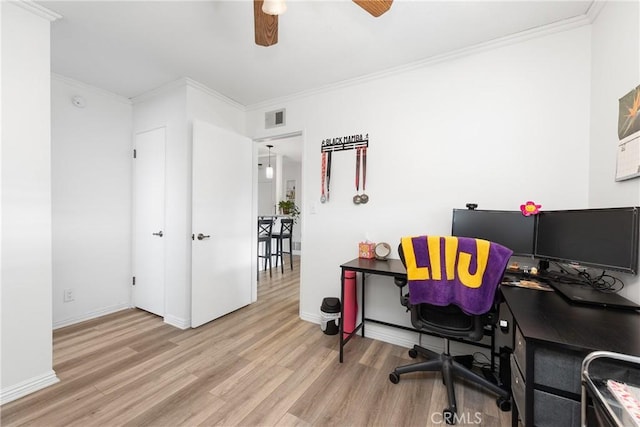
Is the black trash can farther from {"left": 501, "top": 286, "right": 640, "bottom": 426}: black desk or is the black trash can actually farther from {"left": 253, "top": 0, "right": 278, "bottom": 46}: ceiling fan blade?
{"left": 253, "top": 0, "right": 278, "bottom": 46}: ceiling fan blade

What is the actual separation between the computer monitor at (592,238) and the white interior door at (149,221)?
354 cm

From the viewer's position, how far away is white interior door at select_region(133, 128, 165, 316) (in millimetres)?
2914

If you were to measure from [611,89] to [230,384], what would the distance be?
3.13 meters

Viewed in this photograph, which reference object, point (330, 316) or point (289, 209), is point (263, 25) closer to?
point (330, 316)

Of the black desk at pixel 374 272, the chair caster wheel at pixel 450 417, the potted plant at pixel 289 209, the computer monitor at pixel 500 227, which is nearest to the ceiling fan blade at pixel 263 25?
the black desk at pixel 374 272

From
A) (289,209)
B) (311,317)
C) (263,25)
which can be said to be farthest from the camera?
(289,209)

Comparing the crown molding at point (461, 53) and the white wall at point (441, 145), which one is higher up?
the crown molding at point (461, 53)

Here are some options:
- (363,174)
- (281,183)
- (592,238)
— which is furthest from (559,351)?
(281,183)

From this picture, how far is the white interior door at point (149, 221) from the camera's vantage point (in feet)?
9.56

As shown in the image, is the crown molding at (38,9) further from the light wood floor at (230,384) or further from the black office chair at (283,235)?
the black office chair at (283,235)

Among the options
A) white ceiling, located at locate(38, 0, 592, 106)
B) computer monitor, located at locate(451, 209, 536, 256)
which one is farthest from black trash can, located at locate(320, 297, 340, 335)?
white ceiling, located at locate(38, 0, 592, 106)

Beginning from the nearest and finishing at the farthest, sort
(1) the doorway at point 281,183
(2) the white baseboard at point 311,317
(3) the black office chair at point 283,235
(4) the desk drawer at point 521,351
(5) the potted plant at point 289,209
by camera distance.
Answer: (4) the desk drawer at point 521,351 < (2) the white baseboard at point 311,317 < (3) the black office chair at point 283,235 < (5) the potted plant at point 289,209 < (1) the doorway at point 281,183

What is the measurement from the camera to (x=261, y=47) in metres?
2.14

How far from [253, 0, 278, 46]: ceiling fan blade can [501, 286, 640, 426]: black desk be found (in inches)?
75.4
